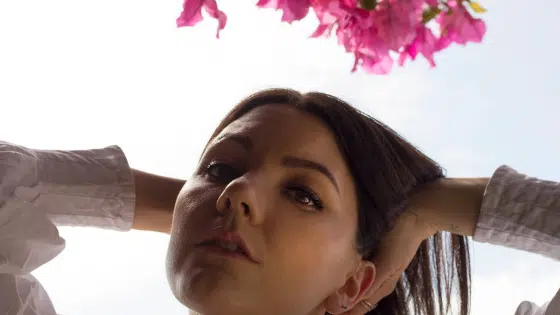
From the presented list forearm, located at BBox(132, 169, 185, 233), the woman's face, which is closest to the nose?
the woman's face

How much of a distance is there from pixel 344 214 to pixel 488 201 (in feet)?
0.70

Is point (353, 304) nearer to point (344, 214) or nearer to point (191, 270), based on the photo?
point (344, 214)

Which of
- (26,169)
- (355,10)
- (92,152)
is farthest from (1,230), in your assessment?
(355,10)

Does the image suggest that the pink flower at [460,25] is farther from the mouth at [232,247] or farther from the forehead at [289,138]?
the mouth at [232,247]

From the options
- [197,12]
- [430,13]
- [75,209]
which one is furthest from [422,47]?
[75,209]

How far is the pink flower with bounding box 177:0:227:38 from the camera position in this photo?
3.17ft

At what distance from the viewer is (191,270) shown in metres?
0.91

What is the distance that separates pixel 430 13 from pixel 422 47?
6 cm

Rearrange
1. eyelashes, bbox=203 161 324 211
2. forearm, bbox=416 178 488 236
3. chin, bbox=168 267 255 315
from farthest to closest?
forearm, bbox=416 178 488 236 → eyelashes, bbox=203 161 324 211 → chin, bbox=168 267 255 315

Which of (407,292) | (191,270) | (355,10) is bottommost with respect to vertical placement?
(407,292)

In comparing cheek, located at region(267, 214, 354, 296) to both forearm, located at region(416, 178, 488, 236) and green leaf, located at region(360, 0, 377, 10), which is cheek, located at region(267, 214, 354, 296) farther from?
green leaf, located at region(360, 0, 377, 10)

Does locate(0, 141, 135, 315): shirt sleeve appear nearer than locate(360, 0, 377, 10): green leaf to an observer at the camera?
No

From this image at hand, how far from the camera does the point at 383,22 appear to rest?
932 mm

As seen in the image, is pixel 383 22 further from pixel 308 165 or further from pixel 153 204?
pixel 153 204
